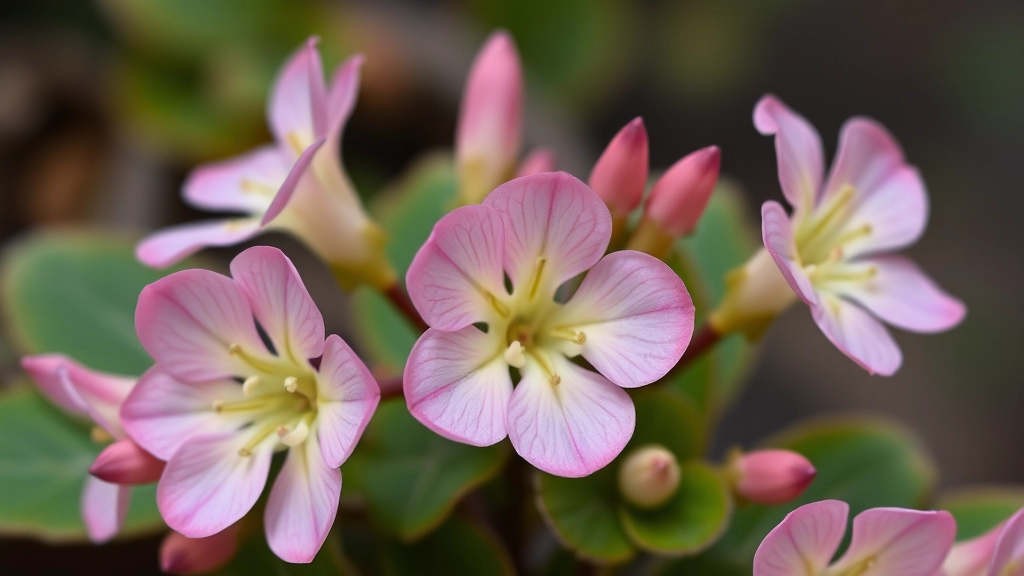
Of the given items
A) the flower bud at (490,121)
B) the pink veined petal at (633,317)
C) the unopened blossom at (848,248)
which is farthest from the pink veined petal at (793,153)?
the flower bud at (490,121)

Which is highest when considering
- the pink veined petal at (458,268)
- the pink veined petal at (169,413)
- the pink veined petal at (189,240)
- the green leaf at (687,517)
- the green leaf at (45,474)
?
the pink veined petal at (458,268)

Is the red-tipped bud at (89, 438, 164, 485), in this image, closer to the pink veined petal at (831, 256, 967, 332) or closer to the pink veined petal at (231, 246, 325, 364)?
the pink veined petal at (231, 246, 325, 364)

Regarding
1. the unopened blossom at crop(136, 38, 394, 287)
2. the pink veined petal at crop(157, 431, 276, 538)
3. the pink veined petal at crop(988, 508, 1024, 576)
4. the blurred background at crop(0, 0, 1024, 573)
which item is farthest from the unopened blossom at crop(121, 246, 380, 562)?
the blurred background at crop(0, 0, 1024, 573)

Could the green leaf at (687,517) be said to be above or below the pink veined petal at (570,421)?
below

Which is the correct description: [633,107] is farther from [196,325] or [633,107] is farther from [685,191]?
[196,325]

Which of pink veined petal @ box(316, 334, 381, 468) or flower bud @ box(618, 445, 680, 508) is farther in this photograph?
flower bud @ box(618, 445, 680, 508)

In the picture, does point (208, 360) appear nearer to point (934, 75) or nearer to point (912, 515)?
point (912, 515)

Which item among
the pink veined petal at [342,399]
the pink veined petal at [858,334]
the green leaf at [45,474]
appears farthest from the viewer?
the green leaf at [45,474]

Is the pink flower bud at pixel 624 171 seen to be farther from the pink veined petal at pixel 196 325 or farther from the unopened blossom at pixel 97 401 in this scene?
the unopened blossom at pixel 97 401
